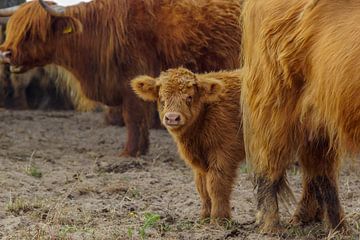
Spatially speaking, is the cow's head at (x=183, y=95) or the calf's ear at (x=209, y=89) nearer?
the cow's head at (x=183, y=95)

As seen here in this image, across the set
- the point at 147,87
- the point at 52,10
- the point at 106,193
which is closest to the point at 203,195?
the point at 147,87

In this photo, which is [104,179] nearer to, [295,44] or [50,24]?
[50,24]

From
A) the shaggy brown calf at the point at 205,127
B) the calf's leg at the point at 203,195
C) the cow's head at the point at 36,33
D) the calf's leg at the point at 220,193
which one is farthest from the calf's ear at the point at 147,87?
the cow's head at the point at 36,33

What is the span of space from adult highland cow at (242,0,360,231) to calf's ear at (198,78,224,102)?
38cm

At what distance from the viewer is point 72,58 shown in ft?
32.1

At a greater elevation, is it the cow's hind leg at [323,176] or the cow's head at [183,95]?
the cow's head at [183,95]

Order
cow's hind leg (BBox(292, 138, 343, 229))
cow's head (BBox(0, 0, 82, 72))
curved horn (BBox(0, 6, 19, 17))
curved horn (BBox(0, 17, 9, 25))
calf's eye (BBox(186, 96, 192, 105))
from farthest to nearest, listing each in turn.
→ 1. curved horn (BBox(0, 17, 9, 25))
2. curved horn (BBox(0, 6, 19, 17))
3. cow's head (BBox(0, 0, 82, 72))
4. calf's eye (BBox(186, 96, 192, 105))
5. cow's hind leg (BBox(292, 138, 343, 229))

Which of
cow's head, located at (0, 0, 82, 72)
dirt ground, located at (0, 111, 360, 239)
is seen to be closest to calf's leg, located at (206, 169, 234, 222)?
dirt ground, located at (0, 111, 360, 239)

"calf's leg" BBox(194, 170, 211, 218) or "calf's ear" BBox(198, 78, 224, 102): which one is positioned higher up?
"calf's ear" BBox(198, 78, 224, 102)

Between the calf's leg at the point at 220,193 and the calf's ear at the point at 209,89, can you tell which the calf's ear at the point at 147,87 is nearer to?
the calf's ear at the point at 209,89

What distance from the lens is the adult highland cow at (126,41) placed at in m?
9.55

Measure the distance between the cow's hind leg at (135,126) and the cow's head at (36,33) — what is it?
98cm

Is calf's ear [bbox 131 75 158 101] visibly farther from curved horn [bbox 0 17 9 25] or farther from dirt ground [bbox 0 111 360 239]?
curved horn [bbox 0 17 9 25]

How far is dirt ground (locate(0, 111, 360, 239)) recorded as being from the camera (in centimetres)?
571
